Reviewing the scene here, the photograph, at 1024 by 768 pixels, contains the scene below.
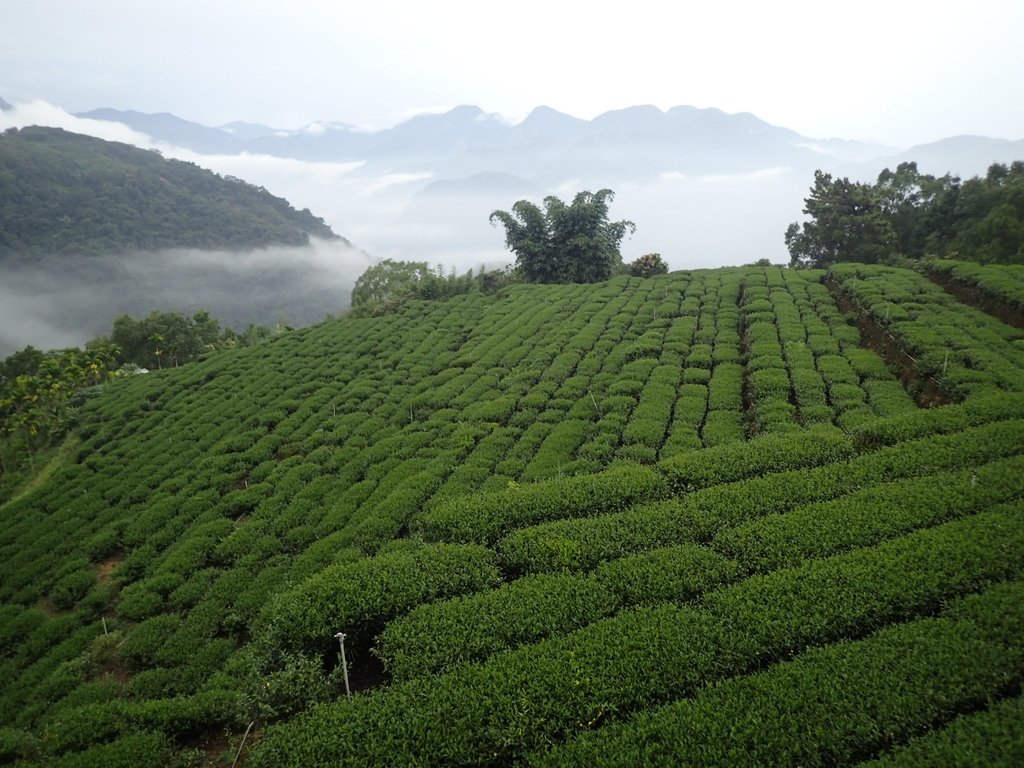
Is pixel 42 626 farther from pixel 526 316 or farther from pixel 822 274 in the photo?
pixel 822 274

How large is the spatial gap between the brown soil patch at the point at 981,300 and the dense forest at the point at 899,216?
9.51 m

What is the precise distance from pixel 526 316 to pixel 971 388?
677 inches

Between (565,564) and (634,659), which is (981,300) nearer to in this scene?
(565,564)

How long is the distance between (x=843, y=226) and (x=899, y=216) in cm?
451

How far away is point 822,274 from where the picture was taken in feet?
89.8

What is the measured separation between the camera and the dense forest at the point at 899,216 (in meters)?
33.1

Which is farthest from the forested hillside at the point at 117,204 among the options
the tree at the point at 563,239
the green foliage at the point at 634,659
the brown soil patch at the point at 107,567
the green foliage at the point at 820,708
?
the green foliage at the point at 820,708

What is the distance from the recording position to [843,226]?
3816 cm

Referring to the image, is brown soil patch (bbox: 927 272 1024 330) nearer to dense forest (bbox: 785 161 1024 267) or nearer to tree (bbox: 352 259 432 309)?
dense forest (bbox: 785 161 1024 267)

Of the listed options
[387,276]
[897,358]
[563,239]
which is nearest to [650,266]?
[563,239]

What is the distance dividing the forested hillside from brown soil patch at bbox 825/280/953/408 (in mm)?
123026

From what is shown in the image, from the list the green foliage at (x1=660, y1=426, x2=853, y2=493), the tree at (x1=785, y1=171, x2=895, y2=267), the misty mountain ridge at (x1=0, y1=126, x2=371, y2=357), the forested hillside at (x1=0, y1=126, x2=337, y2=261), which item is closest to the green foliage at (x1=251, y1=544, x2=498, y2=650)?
the green foliage at (x1=660, y1=426, x2=853, y2=493)

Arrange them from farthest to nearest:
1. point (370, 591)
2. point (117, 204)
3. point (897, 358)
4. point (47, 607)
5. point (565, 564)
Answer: point (117, 204), point (897, 358), point (47, 607), point (565, 564), point (370, 591)

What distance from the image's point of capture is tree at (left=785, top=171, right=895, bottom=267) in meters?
37.0
